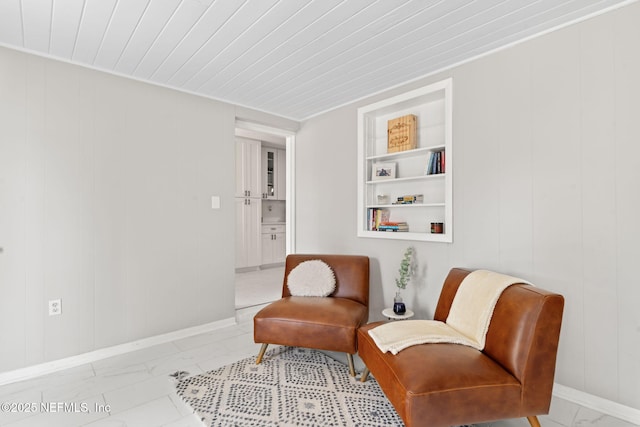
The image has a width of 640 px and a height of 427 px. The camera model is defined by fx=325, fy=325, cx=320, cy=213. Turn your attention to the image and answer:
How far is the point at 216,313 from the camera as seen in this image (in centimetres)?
317

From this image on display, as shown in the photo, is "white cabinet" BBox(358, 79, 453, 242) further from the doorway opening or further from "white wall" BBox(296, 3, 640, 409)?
the doorway opening

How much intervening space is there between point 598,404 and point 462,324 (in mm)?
892

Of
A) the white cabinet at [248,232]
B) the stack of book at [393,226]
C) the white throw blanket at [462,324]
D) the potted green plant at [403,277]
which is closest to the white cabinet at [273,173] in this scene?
the white cabinet at [248,232]

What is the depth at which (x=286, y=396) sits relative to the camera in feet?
6.37

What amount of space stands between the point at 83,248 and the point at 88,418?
3.94ft

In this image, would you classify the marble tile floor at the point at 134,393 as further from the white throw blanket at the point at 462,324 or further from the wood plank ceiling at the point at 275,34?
the wood plank ceiling at the point at 275,34

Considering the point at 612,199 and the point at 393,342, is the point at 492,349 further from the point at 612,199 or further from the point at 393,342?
the point at 612,199

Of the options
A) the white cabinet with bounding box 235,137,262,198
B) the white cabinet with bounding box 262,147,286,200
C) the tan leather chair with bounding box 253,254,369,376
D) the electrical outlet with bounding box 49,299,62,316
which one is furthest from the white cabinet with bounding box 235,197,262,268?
the electrical outlet with bounding box 49,299,62,316

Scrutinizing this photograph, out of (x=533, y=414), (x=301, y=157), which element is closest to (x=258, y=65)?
(x=301, y=157)

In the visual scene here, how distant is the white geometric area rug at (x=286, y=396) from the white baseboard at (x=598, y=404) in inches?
42.0

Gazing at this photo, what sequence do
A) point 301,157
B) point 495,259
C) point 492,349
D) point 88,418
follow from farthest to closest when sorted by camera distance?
point 301,157, point 495,259, point 88,418, point 492,349

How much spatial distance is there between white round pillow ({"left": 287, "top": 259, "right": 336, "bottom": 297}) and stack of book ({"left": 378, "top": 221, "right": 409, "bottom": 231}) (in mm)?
629

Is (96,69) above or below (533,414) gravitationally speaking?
above

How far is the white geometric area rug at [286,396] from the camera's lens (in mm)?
1720
